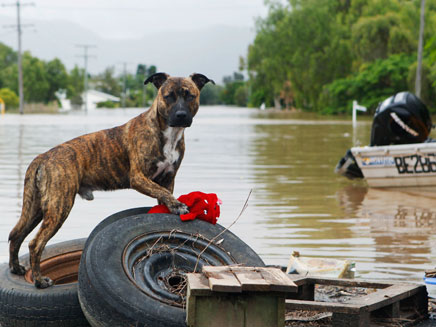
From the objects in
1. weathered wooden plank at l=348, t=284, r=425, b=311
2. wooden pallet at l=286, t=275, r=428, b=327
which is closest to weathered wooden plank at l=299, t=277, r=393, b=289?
wooden pallet at l=286, t=275, r=428, b=327

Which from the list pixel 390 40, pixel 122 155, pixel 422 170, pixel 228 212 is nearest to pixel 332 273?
pixel 122 155

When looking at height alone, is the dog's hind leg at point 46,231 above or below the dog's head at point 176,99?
below

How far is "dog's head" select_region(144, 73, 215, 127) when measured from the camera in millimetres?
5836

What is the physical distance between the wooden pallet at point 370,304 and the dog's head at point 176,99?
1.53 meters

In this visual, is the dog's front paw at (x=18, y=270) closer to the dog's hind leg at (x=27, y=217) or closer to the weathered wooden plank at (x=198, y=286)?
the dog's hind leg at (x=27, y=217)

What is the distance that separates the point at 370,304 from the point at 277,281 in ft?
2.87

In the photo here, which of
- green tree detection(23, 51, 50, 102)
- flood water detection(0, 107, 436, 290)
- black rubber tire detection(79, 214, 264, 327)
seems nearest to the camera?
black rubber tire detection(79, 214, 264, 327)

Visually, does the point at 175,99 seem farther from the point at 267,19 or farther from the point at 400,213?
the point at 267,19

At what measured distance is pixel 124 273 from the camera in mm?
5082

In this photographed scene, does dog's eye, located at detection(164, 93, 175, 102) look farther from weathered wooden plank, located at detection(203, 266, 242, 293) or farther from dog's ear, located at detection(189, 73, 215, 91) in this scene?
weathered wooden plank, located at detection(203, 266, 242, 293)

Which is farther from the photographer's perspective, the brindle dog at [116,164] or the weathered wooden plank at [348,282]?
the weathered wooden plank at [348,282]

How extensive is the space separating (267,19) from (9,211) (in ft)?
286

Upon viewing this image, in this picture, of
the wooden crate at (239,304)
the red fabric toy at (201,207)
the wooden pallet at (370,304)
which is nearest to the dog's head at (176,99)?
the red fabric toy at (201,207)

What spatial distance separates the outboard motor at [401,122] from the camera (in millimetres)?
14992
